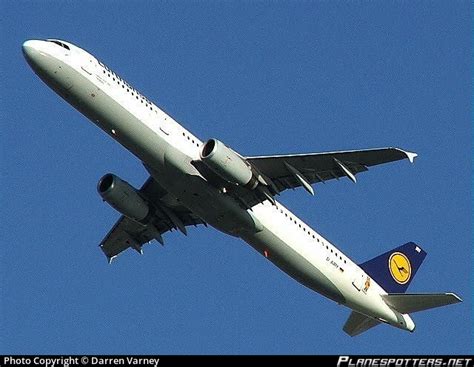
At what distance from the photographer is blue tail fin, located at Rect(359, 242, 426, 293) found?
4619 centimetres

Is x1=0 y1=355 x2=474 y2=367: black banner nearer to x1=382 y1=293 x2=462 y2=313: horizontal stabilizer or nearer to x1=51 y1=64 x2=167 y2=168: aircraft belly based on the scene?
x1=51 y1=64 x2=167 y2=168: aircraft belly

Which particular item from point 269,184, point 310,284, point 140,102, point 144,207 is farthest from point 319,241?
point 140,102

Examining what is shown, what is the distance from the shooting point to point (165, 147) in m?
37.3

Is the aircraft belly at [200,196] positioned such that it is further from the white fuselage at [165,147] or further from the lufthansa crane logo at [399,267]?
the lufthansa crane logo at [399,267]

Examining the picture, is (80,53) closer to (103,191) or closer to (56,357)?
(103,191)

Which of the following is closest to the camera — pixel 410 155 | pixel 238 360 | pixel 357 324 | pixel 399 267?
pixel 238 360

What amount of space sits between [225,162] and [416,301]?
41.5ft

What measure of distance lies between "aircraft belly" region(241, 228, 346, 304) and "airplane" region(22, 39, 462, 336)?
0.14ft

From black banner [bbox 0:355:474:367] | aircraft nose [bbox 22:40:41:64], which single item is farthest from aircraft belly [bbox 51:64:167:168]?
black banner [bbox 0:355:474:367]

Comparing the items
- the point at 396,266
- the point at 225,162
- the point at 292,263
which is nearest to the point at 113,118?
the point at 225,162

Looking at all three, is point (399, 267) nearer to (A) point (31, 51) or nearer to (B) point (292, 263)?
(B) point (292, 263)

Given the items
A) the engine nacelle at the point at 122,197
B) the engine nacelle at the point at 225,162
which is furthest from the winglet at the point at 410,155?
the engine nacelle at the point at 122,197

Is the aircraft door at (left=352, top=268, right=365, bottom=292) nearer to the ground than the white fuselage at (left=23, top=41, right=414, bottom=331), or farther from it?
farther from it

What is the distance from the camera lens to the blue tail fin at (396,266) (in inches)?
1818
